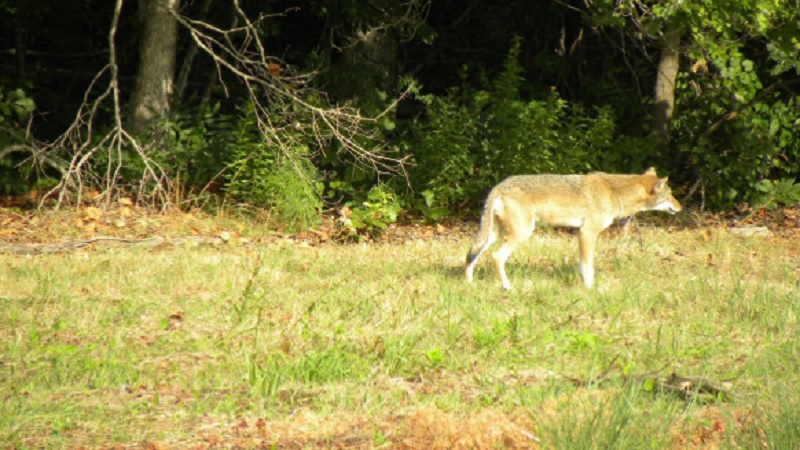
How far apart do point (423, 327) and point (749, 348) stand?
98.8 inches

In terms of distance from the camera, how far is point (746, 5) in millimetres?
13641

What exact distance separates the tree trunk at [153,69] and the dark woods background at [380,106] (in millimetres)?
26

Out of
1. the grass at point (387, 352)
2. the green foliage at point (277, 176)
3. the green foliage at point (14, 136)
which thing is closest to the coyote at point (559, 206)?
the grass at point (387, 352)

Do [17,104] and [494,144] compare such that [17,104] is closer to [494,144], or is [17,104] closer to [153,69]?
[153,69]

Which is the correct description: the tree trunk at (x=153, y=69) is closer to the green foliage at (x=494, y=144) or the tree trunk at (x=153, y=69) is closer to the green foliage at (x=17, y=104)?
the green foliage at (x=17, y=104)

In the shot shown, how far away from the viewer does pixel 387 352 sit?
26.4ft

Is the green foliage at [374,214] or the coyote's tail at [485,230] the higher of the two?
the coyote's tail at [485,230]

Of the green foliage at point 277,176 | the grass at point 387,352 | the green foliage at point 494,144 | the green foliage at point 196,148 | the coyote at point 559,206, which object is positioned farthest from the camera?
the green foliage at point 494,144

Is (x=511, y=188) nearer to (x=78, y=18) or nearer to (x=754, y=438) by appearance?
(x=754, y=438)

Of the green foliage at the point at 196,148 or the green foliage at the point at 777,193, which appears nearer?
the green foliage at the point at 196,148

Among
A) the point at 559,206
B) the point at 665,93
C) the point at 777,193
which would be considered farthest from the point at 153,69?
the point at 777,193

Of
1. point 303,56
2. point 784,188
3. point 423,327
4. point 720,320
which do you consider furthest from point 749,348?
point 303,56

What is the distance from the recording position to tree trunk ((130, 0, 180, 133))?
15.9 metres

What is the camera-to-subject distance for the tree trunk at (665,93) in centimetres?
1781
